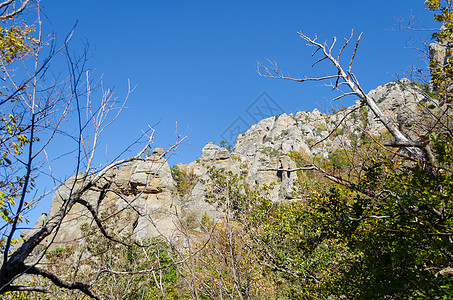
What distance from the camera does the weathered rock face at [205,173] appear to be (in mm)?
3354

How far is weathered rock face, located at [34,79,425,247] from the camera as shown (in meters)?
3.35

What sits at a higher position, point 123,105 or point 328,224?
point 123,105

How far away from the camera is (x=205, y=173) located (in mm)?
31125

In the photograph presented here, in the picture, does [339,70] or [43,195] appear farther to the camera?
[339,70]

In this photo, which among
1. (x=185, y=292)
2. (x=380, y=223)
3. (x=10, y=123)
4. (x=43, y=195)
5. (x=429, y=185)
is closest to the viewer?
(x=43, y=195)

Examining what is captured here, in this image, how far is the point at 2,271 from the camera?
2152 mm

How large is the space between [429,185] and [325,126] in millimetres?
2208

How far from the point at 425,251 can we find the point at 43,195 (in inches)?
151

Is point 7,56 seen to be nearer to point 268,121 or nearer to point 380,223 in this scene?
point 380,223

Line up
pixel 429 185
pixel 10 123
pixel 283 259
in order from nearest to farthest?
pixel 429 185 < pixel 10 123 < pixel 283 259

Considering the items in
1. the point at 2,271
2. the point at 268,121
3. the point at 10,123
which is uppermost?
the point at 268,121

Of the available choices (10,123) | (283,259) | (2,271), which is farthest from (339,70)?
(10,123)

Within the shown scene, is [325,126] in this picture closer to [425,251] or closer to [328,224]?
[328,224]

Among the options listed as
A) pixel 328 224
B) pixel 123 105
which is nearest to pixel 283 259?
pixel 328 224
